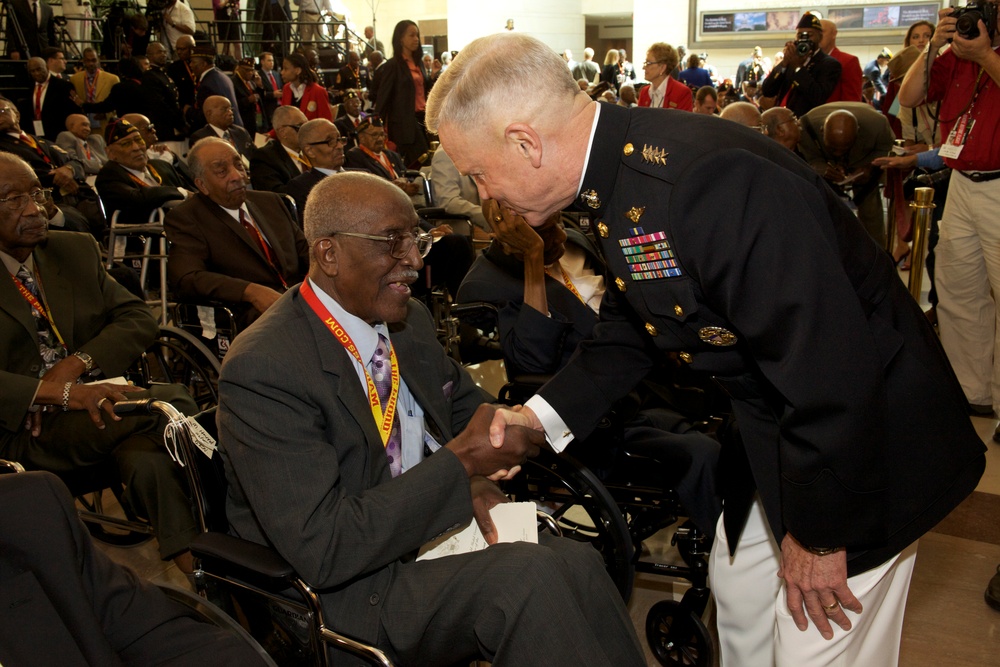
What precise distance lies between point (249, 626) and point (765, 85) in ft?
20.2

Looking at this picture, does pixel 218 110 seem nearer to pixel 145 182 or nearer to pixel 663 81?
pixel 145 182

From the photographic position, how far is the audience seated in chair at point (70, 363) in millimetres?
2268

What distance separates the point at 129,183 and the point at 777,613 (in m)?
4.79

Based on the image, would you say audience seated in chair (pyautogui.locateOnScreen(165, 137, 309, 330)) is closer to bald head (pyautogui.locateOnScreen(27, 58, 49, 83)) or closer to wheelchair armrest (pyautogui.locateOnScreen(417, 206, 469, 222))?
wheelchair armrest (pyautogui.locateOnScreen(417, 206, 469, 222))

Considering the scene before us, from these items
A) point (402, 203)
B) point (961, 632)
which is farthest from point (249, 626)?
point (961, 632)

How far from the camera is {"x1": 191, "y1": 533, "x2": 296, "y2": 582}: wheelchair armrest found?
1.48m

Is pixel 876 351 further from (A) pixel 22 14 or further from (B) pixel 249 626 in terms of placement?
(A) pixel 22 14

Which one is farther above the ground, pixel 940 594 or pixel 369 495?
pixel 369 495

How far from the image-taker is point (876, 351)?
1.15 m

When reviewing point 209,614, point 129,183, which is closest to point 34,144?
point 129,183

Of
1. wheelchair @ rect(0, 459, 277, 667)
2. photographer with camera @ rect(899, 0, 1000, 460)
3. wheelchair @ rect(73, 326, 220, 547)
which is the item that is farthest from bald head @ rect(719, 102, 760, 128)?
wheelchair @ rect(0, 459, 277, 667)

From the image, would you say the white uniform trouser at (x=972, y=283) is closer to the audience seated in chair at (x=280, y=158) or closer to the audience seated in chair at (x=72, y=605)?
the audience seated in chair at (x=72, y=605)

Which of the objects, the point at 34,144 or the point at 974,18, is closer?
the point at 974,18

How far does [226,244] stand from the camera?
3535 mm
